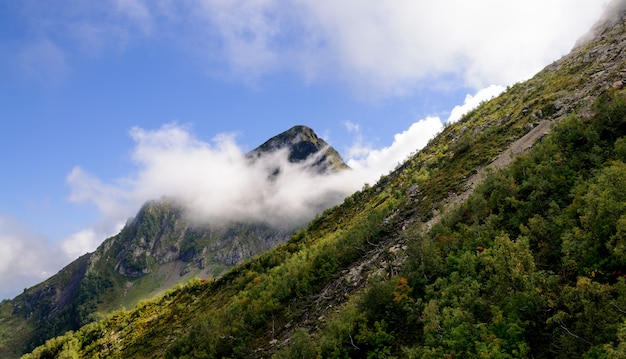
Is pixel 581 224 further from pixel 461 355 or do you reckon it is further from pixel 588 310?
pixel 461 355

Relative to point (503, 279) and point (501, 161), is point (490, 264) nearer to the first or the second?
point (503, 279)

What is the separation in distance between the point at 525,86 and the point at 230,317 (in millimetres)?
80331

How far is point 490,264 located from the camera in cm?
2184

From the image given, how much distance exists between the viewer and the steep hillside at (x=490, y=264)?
16.8m

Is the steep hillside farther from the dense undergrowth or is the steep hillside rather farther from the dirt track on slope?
the dirt track on slope

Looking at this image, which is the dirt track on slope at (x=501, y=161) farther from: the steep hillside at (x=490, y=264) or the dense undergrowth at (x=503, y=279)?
the dense undergrowth at (x=503, y=279)

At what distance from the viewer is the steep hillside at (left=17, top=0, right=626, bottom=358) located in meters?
16.8

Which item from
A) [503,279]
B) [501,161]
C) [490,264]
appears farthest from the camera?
[501,161]

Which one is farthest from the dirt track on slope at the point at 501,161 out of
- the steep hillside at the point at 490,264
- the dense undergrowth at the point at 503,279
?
the dense undergrowth at the point at 503,279

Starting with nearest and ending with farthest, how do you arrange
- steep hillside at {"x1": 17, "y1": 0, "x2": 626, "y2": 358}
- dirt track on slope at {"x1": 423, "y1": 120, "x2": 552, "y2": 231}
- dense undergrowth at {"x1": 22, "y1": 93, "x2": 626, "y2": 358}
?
dense undergrowth at {"x1": 22, "y1": 93, "x2": 626, "y2": 358}
steep hillside at {"x1": 17, "y1": 0, "x2": 626, "y2": 358}
dirt track on slope at {"x1": 423, "y1": 120, "x2": 552, "y2": 231}

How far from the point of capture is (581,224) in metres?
20.6

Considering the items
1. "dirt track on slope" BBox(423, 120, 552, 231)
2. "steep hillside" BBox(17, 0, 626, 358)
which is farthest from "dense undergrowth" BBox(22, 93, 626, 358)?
"dirt track on slope" BBox(423, 120, 552, 231)

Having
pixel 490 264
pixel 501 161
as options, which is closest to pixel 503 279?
pixel 490 264

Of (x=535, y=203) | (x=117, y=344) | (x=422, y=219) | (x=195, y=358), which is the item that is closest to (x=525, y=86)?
(x=422, y=219)
